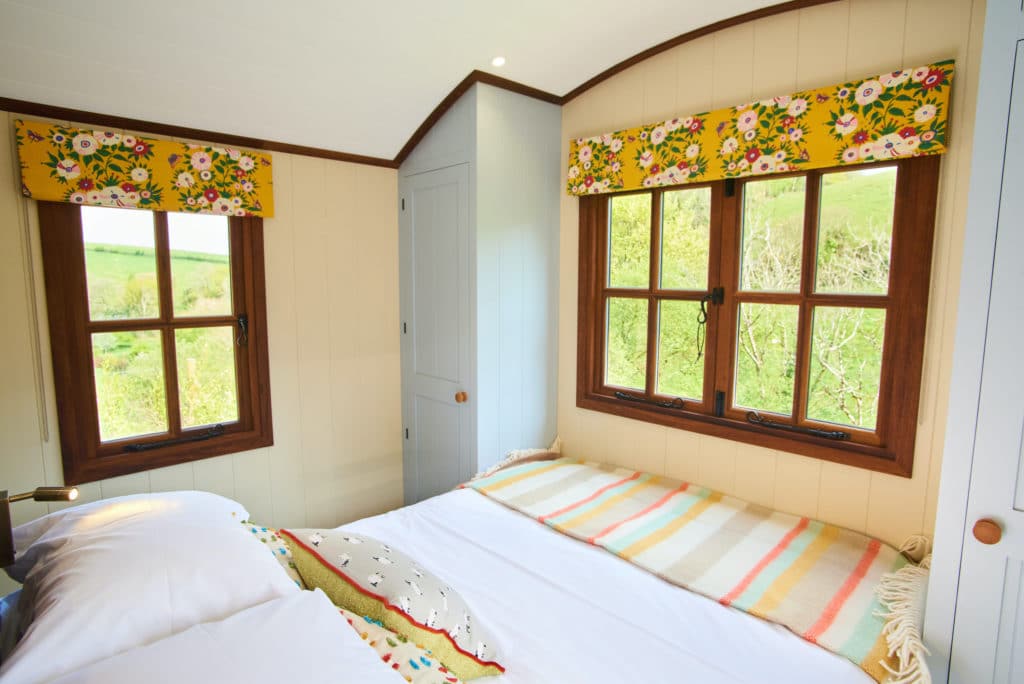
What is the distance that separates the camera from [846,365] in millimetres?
1857

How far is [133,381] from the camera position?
2121mm

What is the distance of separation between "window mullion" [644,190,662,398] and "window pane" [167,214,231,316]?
1.87 meters

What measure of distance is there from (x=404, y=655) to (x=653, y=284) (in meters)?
1.77

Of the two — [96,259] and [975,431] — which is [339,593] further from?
[96,259]

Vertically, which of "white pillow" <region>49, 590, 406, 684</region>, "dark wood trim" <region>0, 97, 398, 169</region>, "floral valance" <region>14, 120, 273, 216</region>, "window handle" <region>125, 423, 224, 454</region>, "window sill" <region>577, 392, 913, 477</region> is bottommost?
"window handle" <region>125, 423, 224, 454</region>

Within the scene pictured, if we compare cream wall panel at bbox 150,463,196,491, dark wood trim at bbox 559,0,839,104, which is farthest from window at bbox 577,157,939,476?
cream wall panel at bbox 150,463,196,491

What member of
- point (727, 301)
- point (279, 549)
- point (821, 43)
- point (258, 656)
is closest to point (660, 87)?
point (821, 43)

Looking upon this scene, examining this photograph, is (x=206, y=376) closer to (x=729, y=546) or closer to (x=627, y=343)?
(x=627, y=343)

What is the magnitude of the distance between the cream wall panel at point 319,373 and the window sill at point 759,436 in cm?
113

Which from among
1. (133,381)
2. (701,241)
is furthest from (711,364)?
(133,381)

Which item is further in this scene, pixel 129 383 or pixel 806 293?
pixel 129 383

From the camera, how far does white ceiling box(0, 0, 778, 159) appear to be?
166 cm

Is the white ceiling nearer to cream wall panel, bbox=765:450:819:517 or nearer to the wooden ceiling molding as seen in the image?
the wooden ceiling molding

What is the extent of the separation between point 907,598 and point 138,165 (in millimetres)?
2873
